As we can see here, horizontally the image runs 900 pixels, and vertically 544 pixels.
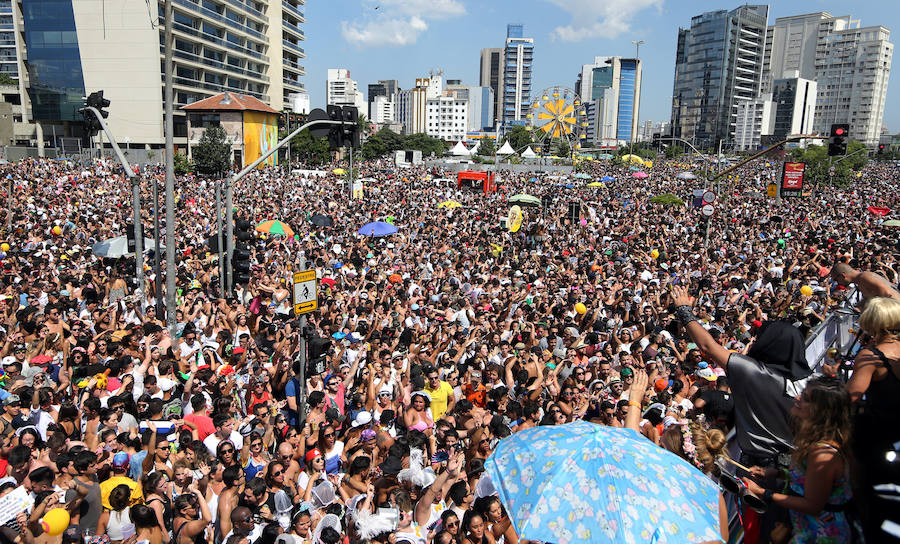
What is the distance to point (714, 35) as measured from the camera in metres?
143

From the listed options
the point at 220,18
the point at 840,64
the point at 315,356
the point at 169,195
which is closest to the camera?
the point at 315,356

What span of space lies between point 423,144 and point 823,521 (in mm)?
104669

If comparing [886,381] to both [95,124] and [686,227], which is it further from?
[686,227]

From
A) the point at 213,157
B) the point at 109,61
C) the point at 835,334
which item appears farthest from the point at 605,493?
the point at 109,61

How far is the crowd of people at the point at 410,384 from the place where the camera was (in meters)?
3.12

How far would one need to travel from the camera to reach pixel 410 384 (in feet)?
24.9

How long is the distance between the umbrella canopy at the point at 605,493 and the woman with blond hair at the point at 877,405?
1.98 ft

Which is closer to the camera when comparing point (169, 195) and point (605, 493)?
point (605, 493)

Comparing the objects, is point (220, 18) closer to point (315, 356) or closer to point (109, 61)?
point (109, 61)

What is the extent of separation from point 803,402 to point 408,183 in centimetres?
3784

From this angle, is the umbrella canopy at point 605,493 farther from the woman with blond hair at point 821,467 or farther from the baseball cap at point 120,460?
the baseball cap at point 120,460

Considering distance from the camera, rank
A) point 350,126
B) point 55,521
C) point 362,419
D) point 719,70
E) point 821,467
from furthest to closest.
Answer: point 719,70 → point 350,126 → point 362,419 → point 55,521 → point 821,467

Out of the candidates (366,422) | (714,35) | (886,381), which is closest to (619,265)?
(366,422)

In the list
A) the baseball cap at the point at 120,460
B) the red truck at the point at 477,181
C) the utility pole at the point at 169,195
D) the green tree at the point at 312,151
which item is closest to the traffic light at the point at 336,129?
the utility pole at the point at 169,195
